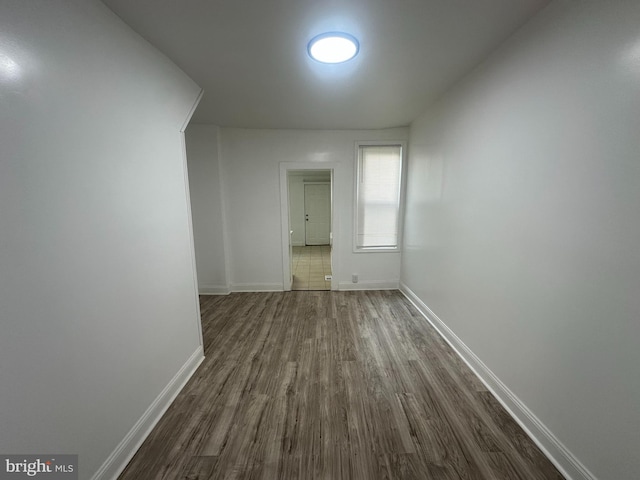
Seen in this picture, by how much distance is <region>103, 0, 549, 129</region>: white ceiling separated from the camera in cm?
130

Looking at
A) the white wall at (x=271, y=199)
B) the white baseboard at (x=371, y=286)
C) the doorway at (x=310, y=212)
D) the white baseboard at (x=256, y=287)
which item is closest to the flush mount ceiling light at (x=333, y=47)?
the white wall at (x=271, y=199)

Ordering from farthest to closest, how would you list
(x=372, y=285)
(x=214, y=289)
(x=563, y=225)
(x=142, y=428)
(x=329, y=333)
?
1. (x=372, y=285)
2. (x=214, y=289)
3. (x=329, y=333)
4. (x=142, y=428)
5. (x=563, y=225)

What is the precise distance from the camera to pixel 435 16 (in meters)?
1.37

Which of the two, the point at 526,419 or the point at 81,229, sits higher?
the point at 81,229

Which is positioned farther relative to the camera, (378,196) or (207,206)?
(378,196)

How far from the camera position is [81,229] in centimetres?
114

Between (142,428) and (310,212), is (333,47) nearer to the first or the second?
(142,428)

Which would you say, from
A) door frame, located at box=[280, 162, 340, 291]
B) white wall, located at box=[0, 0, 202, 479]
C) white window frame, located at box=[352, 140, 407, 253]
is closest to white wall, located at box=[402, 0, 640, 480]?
white window frame, located at box=[352, 140, 407, 253]

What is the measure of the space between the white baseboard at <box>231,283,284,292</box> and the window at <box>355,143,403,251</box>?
1.49 metres

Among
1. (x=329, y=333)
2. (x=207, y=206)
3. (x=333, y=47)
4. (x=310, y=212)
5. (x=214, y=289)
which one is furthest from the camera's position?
(x=310, y=212)

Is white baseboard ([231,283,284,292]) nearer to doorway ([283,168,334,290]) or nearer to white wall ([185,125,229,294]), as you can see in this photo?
white wall ([185,125,229,294])

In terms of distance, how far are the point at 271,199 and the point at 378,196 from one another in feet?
5.56

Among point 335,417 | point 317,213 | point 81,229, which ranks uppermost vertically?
point 81,229

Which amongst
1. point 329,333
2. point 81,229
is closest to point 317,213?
point 329,333
